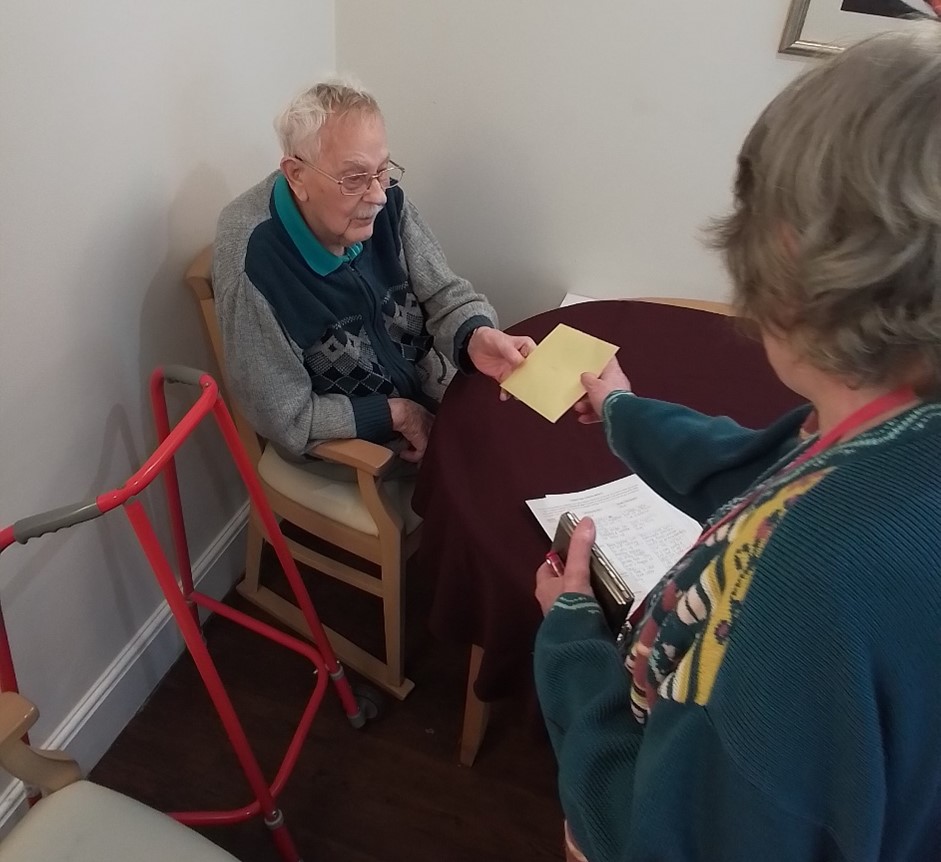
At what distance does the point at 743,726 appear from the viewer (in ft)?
1.86

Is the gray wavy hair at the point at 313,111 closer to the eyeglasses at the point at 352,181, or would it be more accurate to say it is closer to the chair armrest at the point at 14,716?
the eyeglasses at the point at 352,181

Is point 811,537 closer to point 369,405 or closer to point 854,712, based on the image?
point 854,712

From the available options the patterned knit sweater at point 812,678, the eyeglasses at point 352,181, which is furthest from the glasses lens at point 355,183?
the patterned knit sweater at point 812,678

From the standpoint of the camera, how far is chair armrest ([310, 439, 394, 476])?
1.50 metres

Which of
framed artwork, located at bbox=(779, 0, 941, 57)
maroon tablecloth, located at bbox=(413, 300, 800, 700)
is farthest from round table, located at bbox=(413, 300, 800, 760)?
framed artwork, located at bbox=(779, 0, 941, 57)

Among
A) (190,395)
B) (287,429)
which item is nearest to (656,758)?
(287,429)

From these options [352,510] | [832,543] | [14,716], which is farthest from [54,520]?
[832,543]

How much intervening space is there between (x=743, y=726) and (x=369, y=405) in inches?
46.2

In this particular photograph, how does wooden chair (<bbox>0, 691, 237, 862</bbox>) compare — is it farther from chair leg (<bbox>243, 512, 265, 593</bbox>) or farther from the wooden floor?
chair leg (<bbox>243, 512, 265, 593</bbox>)

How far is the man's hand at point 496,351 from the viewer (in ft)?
5.23

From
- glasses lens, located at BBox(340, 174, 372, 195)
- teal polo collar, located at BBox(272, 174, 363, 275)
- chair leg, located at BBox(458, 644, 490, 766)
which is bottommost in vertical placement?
chair leg, located at BBox(458, 644, 490, 766)

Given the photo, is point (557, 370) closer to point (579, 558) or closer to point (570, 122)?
point (579, 558)

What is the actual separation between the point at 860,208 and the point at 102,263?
130 centimetres

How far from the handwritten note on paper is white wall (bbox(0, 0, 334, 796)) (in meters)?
0.87
